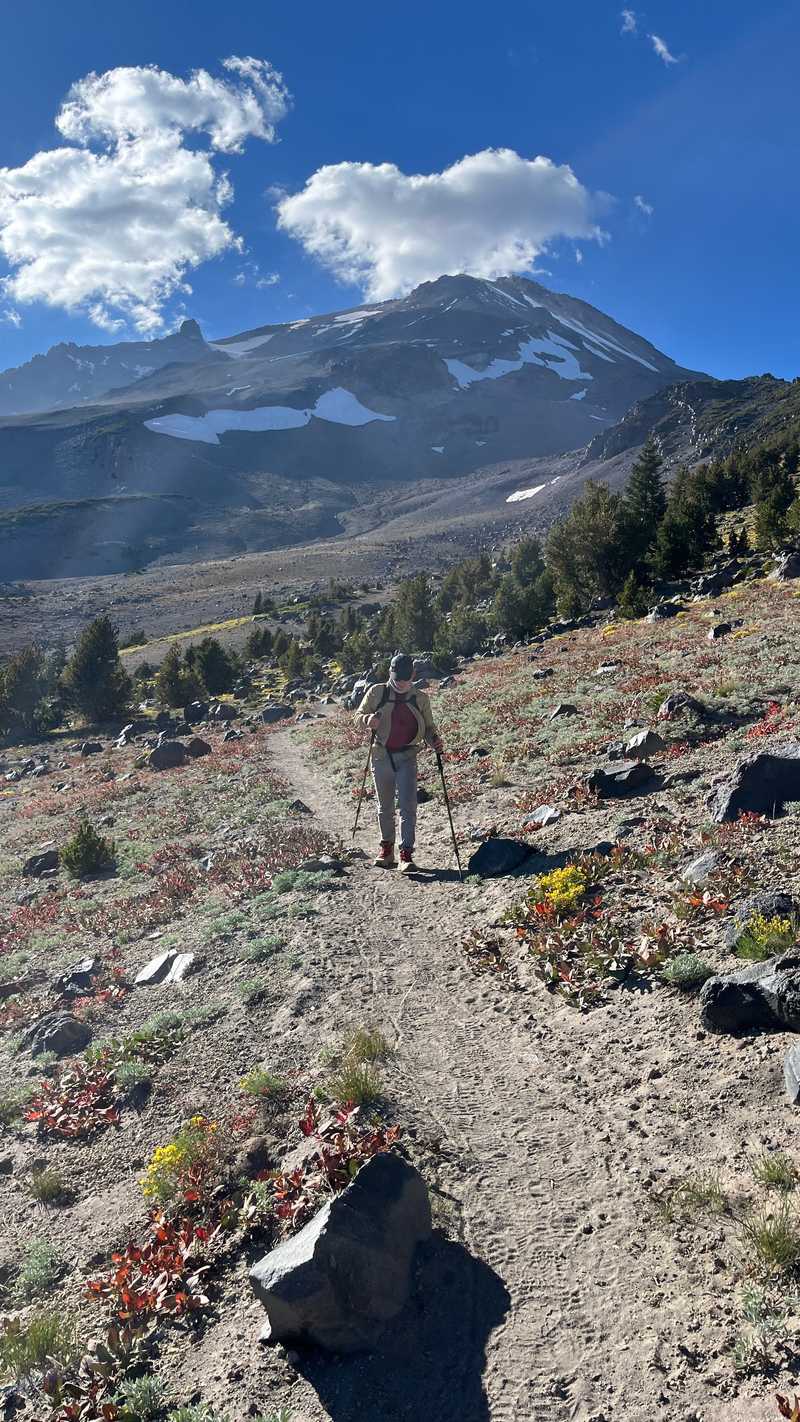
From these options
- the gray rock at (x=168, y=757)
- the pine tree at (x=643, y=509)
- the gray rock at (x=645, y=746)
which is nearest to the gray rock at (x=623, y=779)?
the gray rock at (x=645, y=746)

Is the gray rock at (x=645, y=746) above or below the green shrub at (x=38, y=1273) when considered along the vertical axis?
above

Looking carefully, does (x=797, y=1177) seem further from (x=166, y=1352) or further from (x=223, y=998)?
(x=223, y=998)

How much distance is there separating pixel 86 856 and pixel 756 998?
14271mm

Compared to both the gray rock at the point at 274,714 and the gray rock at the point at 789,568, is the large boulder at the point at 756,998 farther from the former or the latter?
the gray rock at the point at 274,714

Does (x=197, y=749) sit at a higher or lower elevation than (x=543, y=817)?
higher

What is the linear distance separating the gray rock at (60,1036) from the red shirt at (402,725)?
17.2 ft

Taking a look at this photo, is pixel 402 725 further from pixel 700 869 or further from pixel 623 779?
pixel 700 869

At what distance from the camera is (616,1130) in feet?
17.1

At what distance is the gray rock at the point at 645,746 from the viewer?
1241 centimetres

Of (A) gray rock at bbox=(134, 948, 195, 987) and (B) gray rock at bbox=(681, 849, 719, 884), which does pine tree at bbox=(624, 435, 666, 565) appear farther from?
(A) gray rock at bbox=(134, 948, 195, 987)

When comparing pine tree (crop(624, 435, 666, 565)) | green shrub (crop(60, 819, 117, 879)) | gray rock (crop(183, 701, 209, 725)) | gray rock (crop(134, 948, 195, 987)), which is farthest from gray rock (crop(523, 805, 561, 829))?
pine tree (crop(624, 435, 666, 565))

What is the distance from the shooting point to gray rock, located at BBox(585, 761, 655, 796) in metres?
11.3

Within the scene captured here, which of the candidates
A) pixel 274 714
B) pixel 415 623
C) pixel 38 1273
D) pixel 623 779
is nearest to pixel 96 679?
pixel 274 714

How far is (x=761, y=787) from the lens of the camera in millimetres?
8945
